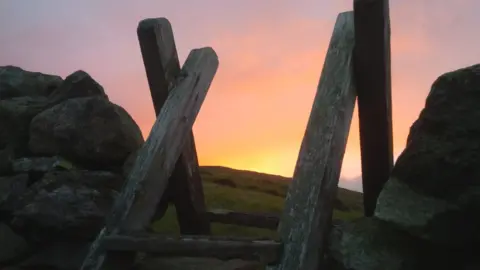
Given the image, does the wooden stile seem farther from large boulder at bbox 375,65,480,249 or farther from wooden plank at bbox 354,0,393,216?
large boulder at bbox 375,65,480,249

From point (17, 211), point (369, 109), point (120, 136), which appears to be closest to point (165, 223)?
point (120, 136)

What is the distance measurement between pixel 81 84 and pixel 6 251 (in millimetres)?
2376

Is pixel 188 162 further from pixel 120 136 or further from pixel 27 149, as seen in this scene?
pixel 27 149

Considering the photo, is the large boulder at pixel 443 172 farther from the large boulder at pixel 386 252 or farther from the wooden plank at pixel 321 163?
the wooden plank at pixel 321 163

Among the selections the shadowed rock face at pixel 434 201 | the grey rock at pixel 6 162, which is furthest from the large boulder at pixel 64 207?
the shadowed rock face at pixel 434 201

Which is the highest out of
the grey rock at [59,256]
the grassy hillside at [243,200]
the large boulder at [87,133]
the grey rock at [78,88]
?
the grey rock at [78,88]

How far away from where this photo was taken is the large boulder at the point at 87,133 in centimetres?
664

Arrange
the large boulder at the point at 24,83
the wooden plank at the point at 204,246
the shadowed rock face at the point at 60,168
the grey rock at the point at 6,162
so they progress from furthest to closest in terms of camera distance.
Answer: the large boulder at the point at 24,83 → the grey rock at the point at 6,162 → the shadowed rock face at the point at 60,168 → the wooden plank at the point at 204,246

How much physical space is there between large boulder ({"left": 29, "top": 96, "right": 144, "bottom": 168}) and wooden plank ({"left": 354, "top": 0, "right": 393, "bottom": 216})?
2871mm

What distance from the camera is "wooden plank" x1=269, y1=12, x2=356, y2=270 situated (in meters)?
3.67

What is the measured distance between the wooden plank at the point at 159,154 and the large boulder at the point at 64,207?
159 cm

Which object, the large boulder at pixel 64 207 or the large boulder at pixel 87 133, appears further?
the large boulder at pixel 87 133

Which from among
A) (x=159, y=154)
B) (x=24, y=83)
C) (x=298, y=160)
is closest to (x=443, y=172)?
(x=298, y=160)

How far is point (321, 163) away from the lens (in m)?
4.03
